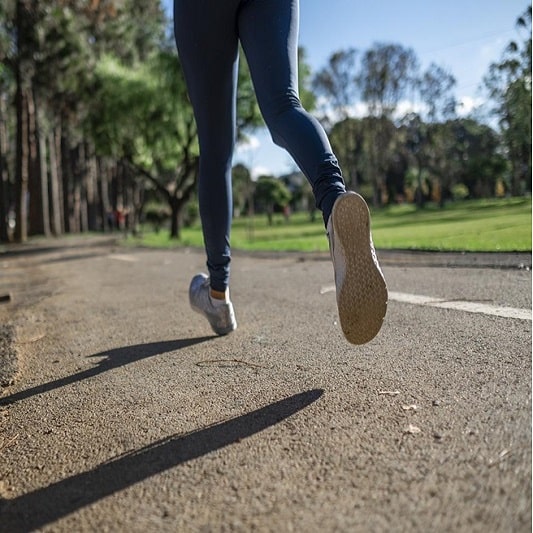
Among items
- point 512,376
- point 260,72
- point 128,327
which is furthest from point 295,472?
point 128,327

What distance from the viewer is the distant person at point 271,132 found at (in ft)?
4.80

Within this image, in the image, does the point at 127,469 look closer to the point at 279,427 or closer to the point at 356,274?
the point at 279,427

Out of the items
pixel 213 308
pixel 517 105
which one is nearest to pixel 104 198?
pixel 517 105

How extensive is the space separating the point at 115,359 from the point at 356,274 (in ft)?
3.65

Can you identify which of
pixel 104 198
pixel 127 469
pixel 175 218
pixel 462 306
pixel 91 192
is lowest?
pixel 127 469

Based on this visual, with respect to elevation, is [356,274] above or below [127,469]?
above

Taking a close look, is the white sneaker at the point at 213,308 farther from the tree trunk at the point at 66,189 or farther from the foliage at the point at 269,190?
the foliage at the point at 269,190

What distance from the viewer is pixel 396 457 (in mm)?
1058

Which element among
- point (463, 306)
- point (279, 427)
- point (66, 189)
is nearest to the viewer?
point (279, 427)

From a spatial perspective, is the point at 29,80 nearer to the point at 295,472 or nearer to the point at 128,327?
the point at 128,327

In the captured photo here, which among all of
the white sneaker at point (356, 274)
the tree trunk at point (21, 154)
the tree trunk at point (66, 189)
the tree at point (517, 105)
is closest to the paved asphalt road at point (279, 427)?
the white sneaker at point (356, 274)

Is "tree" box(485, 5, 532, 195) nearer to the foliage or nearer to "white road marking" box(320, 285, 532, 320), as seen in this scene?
"white road marking" box(320, 285, 532, 320)

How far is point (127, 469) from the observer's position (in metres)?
1.15

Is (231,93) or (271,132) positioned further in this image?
(231,93)
